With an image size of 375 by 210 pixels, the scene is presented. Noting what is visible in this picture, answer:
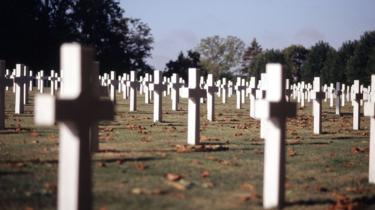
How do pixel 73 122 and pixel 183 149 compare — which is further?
pixel 183 149

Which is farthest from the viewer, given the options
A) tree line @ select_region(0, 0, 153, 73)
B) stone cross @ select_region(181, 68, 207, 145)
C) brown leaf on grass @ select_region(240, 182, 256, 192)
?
tree line @ select_region(0, 0, 153, 73)

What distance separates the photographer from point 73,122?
4141mm

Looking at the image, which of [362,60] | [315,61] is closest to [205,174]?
[362,60]

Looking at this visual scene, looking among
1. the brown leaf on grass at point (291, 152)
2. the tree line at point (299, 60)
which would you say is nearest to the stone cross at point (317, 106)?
the brown leaf on grass at point (291, 152)

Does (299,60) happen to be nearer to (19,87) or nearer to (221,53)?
(221,53)

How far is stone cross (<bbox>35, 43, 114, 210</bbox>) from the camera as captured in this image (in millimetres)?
3980

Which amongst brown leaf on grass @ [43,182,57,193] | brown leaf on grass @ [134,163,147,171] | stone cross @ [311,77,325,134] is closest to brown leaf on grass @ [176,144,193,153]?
brown leaf on grass @ [134,163,147,171]

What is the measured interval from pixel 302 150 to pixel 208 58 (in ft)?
239

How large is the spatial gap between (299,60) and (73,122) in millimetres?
92196

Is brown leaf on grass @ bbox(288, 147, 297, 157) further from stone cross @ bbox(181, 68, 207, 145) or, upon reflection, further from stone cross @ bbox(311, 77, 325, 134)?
stone cross @ bbox(311, 77, 325, 134)

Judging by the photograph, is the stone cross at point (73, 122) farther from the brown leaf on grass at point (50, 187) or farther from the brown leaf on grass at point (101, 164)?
the brown leaf on grass at point (101, 164)

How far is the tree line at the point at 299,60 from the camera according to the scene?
4809 centimetres

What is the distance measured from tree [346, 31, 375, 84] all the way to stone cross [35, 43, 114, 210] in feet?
Result: 148

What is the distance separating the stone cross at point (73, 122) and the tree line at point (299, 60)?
40042 mm
